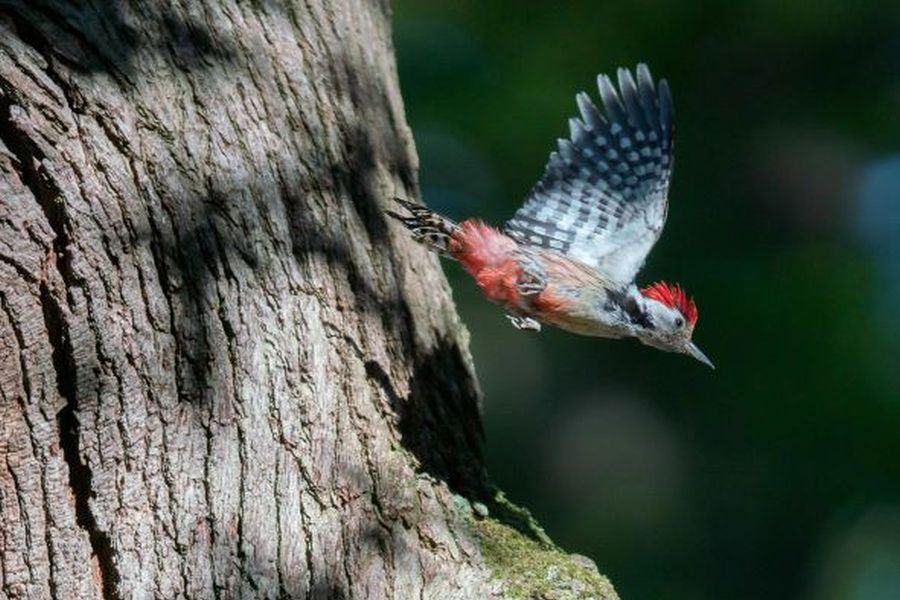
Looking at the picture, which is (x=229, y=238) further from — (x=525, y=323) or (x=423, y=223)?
(x=525, y=323)

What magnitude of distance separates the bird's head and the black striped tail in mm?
1205

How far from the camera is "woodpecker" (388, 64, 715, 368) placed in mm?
5402

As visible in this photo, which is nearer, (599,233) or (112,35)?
(112,35)

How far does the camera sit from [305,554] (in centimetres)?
350

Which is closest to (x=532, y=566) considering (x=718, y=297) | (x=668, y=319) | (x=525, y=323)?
(x=525, y=323)

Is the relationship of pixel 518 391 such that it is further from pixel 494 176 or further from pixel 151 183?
pixel 151 183

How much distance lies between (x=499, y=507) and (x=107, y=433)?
50.7 inches

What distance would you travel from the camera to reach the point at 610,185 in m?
5.59

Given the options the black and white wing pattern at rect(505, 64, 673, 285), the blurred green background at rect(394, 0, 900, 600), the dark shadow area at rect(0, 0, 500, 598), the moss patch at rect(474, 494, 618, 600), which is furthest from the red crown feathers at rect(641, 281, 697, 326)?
the blurred green background at rect(394, 0, 900, 600)

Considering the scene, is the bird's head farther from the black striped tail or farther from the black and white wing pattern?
the black striped tail

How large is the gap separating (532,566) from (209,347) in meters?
1.07

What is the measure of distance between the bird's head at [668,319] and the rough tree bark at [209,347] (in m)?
1.52

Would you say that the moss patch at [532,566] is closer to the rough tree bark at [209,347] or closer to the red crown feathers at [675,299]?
the rough tree bark at [209,347]

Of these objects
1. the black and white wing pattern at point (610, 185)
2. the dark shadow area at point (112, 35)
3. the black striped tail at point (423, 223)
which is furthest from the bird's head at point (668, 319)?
the dark shadow area at point (112, 35)
